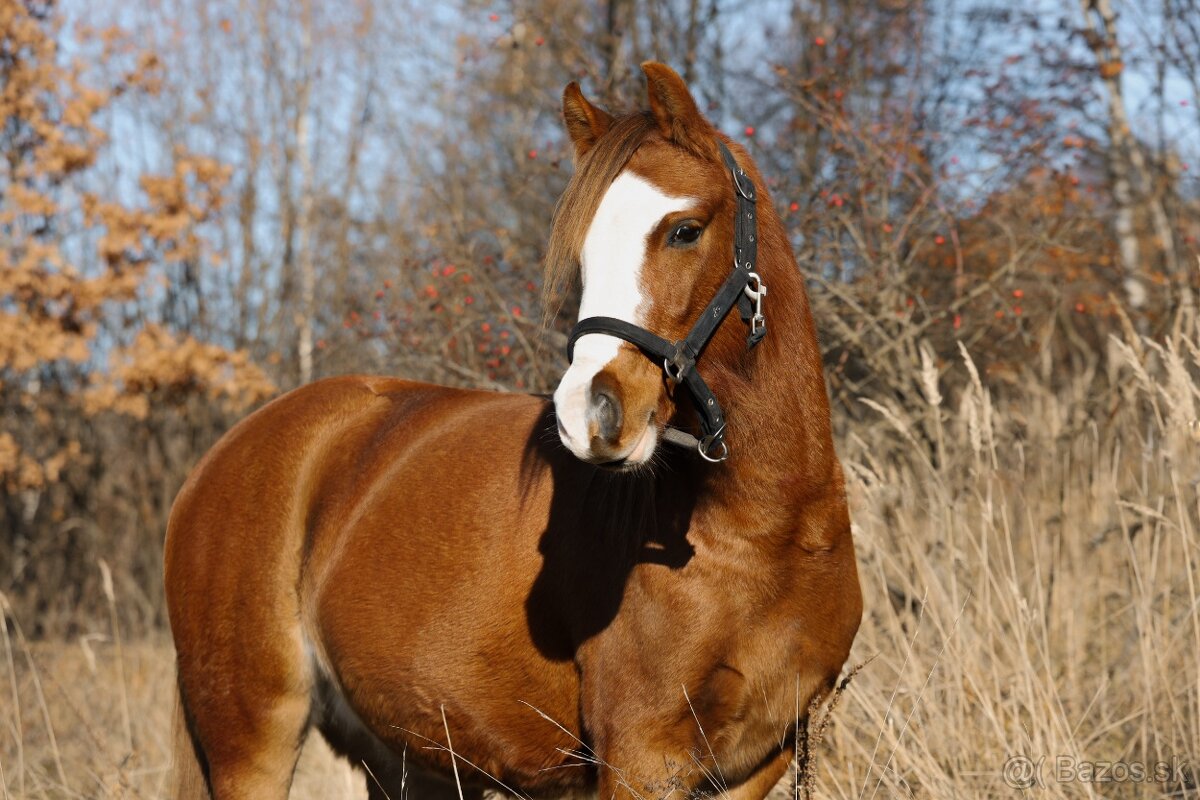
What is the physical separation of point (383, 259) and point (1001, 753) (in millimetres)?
8006

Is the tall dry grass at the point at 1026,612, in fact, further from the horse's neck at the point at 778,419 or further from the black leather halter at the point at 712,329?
the black leather halter at the point at 712,329

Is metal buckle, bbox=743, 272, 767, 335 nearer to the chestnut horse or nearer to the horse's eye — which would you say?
the chestnut horse

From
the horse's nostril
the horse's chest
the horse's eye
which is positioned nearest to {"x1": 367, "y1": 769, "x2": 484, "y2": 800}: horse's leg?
the horse's chest

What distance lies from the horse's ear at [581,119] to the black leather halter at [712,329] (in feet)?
1.08

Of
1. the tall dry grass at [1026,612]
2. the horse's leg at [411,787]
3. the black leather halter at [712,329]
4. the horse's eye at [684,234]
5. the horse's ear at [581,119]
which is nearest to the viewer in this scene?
the black leather halter at [712,329]

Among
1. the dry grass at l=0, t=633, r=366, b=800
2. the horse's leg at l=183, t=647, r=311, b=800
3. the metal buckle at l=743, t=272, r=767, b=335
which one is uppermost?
the metal buckle at l=743, t=272, r=767, b=335

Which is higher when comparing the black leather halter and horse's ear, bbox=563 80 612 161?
horse's ear, bbox=563 80 612 161

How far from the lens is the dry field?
3303 millimetres

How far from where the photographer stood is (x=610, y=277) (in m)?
2.24

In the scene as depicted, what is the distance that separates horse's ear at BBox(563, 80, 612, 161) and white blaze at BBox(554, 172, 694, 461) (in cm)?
39

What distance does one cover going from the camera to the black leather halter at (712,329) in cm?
220

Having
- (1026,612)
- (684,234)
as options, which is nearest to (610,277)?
(684,234)

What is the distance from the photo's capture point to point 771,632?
2459mm

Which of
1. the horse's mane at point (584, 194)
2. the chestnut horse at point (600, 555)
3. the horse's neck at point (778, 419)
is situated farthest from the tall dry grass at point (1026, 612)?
the horse's mane at point (584, 194)
